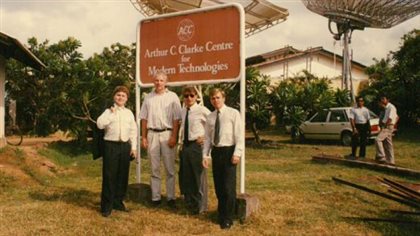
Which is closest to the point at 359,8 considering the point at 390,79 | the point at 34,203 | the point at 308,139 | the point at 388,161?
the point at 390,79

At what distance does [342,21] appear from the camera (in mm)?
30188

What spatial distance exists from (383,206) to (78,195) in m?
4.63

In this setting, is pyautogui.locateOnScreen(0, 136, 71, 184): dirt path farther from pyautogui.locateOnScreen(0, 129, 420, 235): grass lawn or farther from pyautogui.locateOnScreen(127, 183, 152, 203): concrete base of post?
pyautogui.locateOnScreen(127, 183, 152, 203): concrete base of post

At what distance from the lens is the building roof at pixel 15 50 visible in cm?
1127

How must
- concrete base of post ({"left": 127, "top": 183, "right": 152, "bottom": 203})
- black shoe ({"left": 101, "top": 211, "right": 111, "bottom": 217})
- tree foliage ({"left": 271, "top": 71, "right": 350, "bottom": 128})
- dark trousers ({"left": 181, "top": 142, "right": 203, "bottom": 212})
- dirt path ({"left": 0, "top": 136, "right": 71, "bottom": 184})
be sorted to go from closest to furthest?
black shoe ({"left": 101, "top": 211, "right": 111, "bottom": 217}) → dark trousers ({"left": 181, "top": 142, "right": 203, "bottom": 212}) → concrete base of post ({"left": 127, "top": 183, "right": 152, "bottom": 203}) → dirt path ({"left": 0, "top": 136, "right": 71, "bottom": 184}) → tree foliage ({"left": 271, "top": 71, "right": 350, "bottom": 128})

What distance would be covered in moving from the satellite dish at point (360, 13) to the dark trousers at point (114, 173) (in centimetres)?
2363

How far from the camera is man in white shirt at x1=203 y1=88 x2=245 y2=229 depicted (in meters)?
5.76

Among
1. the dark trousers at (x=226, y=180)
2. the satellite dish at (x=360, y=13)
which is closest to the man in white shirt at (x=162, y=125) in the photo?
the dark trousers at (x=226, y=180)

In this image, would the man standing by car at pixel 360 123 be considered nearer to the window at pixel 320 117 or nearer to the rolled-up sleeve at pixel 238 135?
the window at pixel 320 117

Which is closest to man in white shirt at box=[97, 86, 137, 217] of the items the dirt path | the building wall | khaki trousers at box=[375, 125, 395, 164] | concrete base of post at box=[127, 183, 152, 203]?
concrete base of post at box=[127, 183, 152, 203]

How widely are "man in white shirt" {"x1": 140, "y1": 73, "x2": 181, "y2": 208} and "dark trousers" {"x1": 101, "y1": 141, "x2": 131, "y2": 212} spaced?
37cm

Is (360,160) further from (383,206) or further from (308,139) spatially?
(308,139)

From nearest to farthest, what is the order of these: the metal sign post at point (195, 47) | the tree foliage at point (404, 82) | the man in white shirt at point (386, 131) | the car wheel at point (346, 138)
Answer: the metal sign post at point (195, 47)
the man in white shirt at point (386, 131)
the car wheel at point (346, 138)
the tree foliage at point (404, 82)

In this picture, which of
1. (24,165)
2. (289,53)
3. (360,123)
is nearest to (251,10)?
(360,123)
